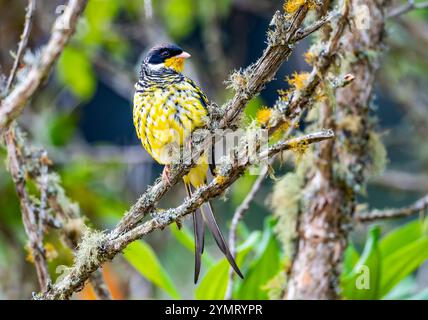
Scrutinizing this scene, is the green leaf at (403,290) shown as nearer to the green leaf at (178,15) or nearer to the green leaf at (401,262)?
the green leaf at (401,262)

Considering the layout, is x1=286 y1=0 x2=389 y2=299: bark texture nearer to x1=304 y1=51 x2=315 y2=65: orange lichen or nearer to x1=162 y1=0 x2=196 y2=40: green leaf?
x1=304 y1=51 x2=315 y2=65: orange lichen

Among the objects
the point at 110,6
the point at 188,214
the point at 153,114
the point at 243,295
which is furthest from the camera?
the point at 110,6

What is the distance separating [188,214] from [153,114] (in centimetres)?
56

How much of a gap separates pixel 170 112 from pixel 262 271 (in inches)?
32.1

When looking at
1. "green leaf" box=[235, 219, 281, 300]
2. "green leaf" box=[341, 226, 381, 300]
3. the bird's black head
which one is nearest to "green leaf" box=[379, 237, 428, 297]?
"green leaf" box=[341, 226, 381, 300]

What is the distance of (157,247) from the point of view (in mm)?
4430

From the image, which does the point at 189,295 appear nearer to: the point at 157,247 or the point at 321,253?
the point at 157,247

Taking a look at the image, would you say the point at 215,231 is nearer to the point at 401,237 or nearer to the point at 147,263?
the point at 147,263

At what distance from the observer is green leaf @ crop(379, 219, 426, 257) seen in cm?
300

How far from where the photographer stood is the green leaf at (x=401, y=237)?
3000mm

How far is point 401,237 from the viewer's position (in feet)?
9.98

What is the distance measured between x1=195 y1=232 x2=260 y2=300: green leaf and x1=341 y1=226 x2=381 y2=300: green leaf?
0.40 m
